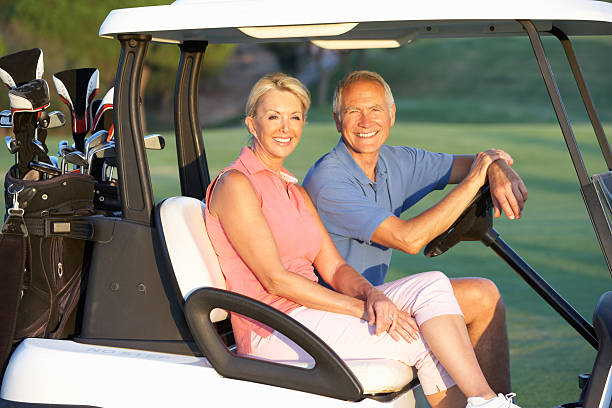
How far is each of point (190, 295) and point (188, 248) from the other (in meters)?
0.18

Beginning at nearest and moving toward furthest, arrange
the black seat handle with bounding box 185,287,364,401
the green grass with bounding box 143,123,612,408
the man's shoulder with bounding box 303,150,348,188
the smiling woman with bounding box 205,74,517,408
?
the black seat handle with bounding box 185,287,364,401, the smiling woman with bounding box 205,74,517,408, the man's shoulder with bounding box 303,150,348,188, the green grass with bounding box 143,123,612,408

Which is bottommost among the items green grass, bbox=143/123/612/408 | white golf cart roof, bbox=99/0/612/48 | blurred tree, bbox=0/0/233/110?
green grass, bbox=143/123/612/408

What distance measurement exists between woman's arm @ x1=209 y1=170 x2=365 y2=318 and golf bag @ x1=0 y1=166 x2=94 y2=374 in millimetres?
436

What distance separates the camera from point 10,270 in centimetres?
260

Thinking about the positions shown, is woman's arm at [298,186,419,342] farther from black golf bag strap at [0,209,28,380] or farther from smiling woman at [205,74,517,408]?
black golf bag strap at [0,209,28,380]

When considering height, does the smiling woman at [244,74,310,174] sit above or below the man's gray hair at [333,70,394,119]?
below

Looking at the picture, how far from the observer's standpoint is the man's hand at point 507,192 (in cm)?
263

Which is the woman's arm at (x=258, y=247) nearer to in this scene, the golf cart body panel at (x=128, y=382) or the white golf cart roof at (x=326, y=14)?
the golf cart body panel at (x=128, y=382)

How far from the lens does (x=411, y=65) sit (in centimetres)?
4481

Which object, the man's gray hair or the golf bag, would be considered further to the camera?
the man's gray hair

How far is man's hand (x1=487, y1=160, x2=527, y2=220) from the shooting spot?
103 inches

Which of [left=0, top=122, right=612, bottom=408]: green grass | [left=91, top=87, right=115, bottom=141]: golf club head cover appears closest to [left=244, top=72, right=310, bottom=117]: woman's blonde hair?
[left=91, top=87, right=115, bottom=141]: golf club head cover

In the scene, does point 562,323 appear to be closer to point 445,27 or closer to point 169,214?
point 445,27

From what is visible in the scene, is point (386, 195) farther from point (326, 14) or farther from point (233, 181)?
point (326, 14)
